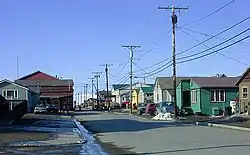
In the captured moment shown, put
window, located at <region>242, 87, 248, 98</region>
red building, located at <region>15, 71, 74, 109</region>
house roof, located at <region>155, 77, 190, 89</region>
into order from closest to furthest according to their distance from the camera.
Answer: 1. window, located at <region>242, 87, 248, 98</region>
2. house roof, located at <region>155, 77, 190, 89</region>
3. red building, located at <region>15, 71, 74, 109</region>

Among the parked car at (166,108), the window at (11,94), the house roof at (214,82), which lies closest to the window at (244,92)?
the parked car at (166,108)

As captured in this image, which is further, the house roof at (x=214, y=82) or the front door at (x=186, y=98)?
the front door at (x=186, y=98)

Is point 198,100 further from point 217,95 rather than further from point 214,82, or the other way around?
point 214,82

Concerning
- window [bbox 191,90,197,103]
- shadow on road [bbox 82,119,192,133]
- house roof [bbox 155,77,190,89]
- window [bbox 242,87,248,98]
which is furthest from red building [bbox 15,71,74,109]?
shadow on road [bbox 82,119,192,133]

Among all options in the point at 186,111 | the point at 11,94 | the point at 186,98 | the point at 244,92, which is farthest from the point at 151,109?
the point at 11,94

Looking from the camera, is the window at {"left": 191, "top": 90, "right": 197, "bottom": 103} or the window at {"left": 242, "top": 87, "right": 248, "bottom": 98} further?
the window at {"left": 191, "top": 90, "right": 197, "bottom": 103}

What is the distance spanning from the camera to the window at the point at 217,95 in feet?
208

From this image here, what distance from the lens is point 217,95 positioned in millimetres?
63500

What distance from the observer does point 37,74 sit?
460ft

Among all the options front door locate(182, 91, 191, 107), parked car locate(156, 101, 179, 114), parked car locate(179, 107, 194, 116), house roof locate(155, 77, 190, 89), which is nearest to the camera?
parked car locate(156, 101, 179, 114)

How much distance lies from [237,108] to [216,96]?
341 inches

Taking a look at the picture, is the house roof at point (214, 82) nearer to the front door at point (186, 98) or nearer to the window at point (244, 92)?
the front door at point (186, 98)

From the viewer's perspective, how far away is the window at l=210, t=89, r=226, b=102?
2491 inches

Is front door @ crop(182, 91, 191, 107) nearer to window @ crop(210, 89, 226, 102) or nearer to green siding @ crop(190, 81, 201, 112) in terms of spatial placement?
green siding @ crop(190, 81, 201, 112)
